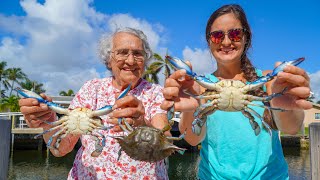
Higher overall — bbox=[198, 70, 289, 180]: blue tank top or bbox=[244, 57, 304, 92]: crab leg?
bbox=[244, 57, 304, 92]: crab leg

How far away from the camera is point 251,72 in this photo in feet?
15.9

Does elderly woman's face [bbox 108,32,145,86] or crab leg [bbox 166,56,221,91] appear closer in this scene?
crab leg [bbox 166,56,221,91]

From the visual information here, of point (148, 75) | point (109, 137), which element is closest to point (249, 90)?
point (109, 137)

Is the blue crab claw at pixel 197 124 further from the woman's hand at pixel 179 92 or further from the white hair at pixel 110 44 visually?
the white hair at pixel 110 44

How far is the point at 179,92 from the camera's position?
4070 mm

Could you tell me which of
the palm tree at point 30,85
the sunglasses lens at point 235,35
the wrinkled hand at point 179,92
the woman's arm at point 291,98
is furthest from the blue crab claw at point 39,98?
the palm tree at point 30,85

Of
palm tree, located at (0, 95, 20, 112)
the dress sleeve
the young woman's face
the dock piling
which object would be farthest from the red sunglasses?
palm tree, located at (0, 95, 20, 112)

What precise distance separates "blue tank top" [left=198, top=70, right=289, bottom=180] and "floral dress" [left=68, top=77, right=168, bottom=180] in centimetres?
88

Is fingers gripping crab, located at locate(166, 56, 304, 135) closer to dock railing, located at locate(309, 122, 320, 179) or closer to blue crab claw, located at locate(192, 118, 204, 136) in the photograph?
blue crab claw, located at locate(192, 118, 204, 136)

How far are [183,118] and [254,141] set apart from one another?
963mm

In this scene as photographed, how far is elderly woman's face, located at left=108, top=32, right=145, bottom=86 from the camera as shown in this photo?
5273 millimetres

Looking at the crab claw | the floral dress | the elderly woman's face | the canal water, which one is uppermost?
the elderly woman's face

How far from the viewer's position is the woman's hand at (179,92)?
12.7 ft

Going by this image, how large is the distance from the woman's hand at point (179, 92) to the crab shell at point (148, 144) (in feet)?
1.66
